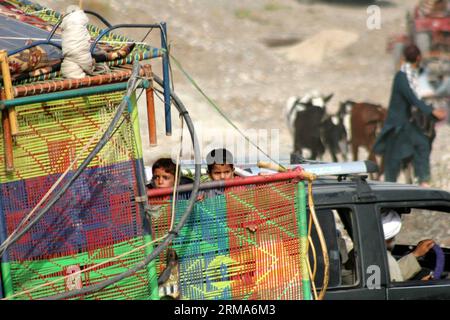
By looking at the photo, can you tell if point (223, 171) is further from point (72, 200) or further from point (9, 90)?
point (9, 90)

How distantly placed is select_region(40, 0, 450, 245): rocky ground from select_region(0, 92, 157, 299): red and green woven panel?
985cm

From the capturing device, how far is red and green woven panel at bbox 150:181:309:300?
5266mm

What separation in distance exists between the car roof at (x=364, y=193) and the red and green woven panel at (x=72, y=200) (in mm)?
1340

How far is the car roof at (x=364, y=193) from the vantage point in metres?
5.94

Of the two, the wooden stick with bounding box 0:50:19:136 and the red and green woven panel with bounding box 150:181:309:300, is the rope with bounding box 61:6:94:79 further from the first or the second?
the red and green woven panel with bounding box 150:181:309:300

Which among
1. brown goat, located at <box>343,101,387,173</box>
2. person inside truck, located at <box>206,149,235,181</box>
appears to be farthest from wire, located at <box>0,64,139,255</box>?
brown goat, located at <box>343,101,387,173</box>

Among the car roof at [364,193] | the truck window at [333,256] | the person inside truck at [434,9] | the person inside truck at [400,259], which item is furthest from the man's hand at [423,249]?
the person inside truck at [434,9]

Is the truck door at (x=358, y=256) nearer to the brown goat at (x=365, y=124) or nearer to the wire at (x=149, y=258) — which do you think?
the wire at (x=149, y=258)

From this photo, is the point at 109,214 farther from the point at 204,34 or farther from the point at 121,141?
the point at 204,34

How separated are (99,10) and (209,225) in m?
15.7

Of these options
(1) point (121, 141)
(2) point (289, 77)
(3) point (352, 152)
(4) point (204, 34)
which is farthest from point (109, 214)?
(4) point (204, 34)

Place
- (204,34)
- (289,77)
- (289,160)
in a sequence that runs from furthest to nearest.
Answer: (204,34), (289,77), (289,160)
